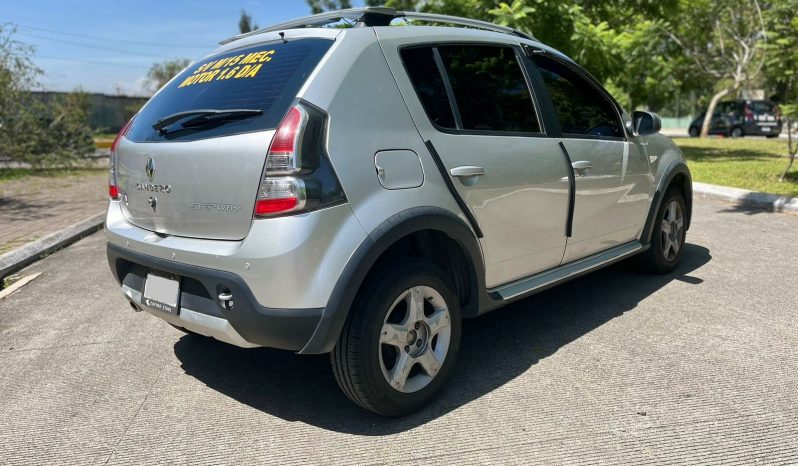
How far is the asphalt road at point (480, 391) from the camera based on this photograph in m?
2.57

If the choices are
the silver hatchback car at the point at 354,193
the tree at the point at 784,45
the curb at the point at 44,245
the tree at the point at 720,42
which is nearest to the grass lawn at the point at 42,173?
the curb at the point at 44,245

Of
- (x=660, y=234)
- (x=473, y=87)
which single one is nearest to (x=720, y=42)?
(x=660, y=234)

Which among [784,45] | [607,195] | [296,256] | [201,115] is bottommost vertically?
[296,256]

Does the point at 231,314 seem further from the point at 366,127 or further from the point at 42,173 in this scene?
the point at 42,173

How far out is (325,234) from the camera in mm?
2422

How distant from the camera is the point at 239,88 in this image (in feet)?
9.13

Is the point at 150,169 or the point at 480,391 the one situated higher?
the point at 150,169

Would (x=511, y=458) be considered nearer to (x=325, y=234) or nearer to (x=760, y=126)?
(x=325, y=234)

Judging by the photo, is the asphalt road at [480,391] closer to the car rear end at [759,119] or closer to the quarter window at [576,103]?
the quarter window at [576,103]

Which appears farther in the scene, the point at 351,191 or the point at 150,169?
the point at 150,169

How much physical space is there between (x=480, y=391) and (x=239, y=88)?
1856mm

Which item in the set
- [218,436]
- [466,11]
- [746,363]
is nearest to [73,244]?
[218,436]

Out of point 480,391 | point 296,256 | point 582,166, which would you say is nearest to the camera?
point 296,256

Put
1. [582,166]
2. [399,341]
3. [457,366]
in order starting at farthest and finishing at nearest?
[582,166]
[457,366]
[399,341]
